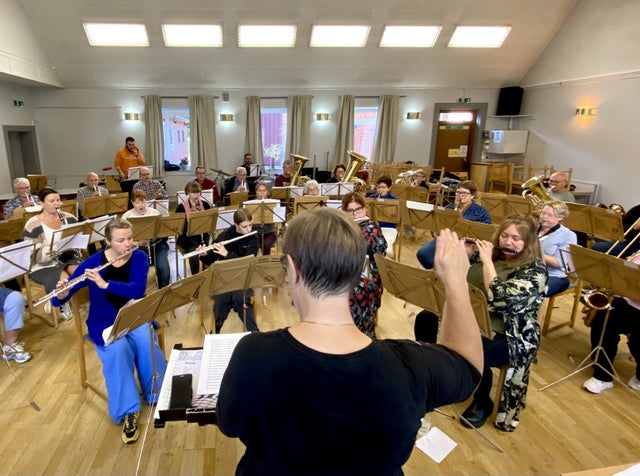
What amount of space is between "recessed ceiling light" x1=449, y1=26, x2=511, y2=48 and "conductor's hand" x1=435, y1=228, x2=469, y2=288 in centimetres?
1003

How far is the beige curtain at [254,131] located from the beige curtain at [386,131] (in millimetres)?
3395

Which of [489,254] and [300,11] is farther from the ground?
[300,11]

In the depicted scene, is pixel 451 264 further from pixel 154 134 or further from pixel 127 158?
pixel 154 134

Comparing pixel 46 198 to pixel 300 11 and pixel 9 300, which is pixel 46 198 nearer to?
pixel 9 300

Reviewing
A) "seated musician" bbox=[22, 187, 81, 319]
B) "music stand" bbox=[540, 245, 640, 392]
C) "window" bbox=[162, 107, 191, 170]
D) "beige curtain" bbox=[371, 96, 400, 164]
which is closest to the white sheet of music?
"music stand" bbox=[540, 245, 640, 392]

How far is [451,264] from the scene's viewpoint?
1.01m

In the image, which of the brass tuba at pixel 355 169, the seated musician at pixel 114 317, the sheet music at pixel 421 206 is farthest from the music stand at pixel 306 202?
the seated musician at pixel 114 317

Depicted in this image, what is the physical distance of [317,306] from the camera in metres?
0.96

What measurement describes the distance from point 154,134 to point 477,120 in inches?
Answer: 374

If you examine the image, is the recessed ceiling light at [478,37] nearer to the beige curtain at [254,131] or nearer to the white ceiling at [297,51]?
the white ceiling at [297,51]

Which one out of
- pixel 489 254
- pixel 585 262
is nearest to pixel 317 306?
pixel 489 254

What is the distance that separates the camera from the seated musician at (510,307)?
2650mm

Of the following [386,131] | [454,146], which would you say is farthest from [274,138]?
[454,146]

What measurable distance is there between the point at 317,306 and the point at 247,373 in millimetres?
227
